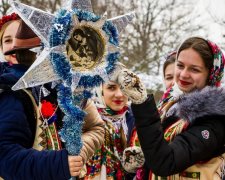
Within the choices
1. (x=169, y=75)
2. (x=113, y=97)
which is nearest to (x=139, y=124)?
(x=113, y=97)

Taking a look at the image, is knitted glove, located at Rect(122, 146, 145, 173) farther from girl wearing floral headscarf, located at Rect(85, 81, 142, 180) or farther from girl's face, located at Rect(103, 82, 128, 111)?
girl's face, located at Rect(103, 82, 128, 111)

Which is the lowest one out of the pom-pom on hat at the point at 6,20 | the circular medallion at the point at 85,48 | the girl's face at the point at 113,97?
the girl's face at the point at 113,97

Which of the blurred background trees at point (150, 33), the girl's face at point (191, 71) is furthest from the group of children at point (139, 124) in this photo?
the blurred background trees at point (150, 33)

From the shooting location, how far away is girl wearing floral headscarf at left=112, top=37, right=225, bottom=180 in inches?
70.9

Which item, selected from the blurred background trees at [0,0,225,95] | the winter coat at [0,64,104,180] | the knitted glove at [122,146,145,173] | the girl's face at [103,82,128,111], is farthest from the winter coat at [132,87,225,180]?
the blurred background trees at [0,0,225,95]

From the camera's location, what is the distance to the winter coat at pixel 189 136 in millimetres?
1795

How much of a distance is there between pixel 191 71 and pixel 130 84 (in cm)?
55

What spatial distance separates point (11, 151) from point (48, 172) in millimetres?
180

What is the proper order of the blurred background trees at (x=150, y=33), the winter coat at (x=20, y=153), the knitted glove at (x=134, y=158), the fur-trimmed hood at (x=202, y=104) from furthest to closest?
the blurred background trees at (x=150, y=33) → the knitted glove at (x=134, y=158) → the fur-trimmed hood at (x=202, y=104) → the winter coat at (x=20, y=153)

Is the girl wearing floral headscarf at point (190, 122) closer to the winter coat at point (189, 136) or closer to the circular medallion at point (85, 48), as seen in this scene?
the winter coat at point (189, 136)

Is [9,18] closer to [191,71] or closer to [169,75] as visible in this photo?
[191,71]

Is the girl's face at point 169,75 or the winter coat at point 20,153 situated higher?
the girl's face at point 169,75

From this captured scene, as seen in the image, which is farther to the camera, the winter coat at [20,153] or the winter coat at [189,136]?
the winter coat at [189,136]

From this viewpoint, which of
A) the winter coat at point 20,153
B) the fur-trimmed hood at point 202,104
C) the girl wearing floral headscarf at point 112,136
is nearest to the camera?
the winter coat at point 20,153
